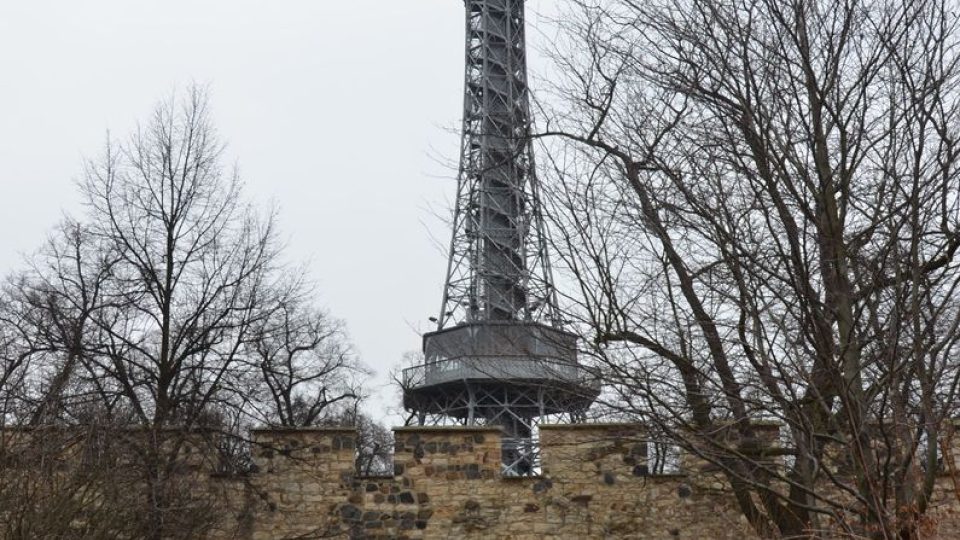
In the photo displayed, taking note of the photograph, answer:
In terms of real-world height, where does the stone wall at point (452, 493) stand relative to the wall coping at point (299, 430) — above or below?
below

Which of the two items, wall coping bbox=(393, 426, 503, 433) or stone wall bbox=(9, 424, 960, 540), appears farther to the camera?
wall coping bbox=(393, 426, 503, 433)

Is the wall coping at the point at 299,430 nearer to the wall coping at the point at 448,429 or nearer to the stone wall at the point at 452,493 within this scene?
the stone wall at the point at 452,493

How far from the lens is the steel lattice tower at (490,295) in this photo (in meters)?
6.25

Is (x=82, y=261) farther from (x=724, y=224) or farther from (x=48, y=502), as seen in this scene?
(x=724, y=224)

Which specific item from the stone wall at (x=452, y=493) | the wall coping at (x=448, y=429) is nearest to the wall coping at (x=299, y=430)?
the stone wall at (x=452, y=493)

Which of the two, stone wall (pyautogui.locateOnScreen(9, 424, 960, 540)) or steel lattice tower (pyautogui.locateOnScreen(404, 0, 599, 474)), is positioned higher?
steel lattice tower (pyautogui.locateOnScreen(404, 0, 599, 474))

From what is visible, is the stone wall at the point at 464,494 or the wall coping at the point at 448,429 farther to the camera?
the wall coping at the point at 448,429

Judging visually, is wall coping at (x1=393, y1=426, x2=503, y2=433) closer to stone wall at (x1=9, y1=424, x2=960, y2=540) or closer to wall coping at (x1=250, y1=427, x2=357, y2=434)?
stone wall at (x1=9, y1=424, x2=960, y2=540)

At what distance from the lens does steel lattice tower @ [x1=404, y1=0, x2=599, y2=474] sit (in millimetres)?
6254

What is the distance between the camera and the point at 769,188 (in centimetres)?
513

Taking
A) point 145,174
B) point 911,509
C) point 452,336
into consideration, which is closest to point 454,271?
point 452,336

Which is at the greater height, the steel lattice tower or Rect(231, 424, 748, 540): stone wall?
the steel lattice tower

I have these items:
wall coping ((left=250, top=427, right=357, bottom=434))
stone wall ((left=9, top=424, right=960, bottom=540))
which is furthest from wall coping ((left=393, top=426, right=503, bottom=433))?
wall coping ((left=250, top=427, right=357, bottom=434))

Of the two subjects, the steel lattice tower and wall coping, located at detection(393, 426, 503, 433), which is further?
wall coping, located at detection(393, 426, 503, 433)
